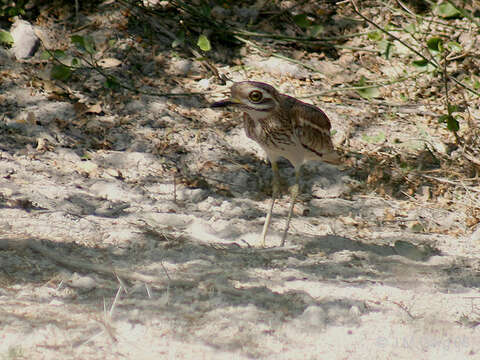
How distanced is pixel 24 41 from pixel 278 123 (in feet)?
8.83

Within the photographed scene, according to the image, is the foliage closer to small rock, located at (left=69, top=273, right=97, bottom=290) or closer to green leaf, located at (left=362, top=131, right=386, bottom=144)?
green leaf, located at (left=362, top=131, right=386, bottom=144)

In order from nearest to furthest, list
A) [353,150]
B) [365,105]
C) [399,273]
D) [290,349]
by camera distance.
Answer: [290,349], [399,273], [353,150], [365,105]

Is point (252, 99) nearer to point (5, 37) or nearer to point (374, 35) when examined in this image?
point (374, 35)

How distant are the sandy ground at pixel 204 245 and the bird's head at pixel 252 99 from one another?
0.75 meters

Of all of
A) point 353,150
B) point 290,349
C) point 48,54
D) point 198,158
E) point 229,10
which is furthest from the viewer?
point 229,10

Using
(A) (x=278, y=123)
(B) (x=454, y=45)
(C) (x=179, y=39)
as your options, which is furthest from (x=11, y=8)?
(B) (x=454, y=45)

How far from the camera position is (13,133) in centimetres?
506

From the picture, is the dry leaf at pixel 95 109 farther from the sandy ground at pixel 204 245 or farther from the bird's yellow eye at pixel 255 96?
the bird's yellow eye at pixel 255 96

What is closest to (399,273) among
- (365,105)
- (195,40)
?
(365,105)

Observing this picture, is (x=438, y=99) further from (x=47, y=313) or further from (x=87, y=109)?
(x=47, y=313)

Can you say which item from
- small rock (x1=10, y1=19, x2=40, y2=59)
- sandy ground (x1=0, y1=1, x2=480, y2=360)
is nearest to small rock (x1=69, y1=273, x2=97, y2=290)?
sandy ground (x1=0, y1=1, x2=480, y2=360)

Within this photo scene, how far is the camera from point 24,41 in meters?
5.86

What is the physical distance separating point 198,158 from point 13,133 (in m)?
1.37

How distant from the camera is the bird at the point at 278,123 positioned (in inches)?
166
